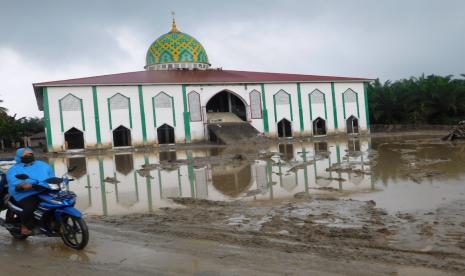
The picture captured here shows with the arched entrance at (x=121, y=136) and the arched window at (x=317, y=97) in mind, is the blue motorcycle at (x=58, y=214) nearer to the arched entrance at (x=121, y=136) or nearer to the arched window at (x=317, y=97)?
the arched entrance at (x=121, y=136)

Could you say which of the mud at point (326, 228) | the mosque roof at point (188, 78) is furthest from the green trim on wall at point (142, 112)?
the mud at point (326, 228)

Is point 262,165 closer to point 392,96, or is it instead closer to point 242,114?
point 242,114

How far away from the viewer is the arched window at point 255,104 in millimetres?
31156

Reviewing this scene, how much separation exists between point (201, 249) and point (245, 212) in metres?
1.82

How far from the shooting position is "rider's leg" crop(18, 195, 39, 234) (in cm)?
486

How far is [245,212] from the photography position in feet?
20.0

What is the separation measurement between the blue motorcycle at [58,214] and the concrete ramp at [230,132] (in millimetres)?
21303

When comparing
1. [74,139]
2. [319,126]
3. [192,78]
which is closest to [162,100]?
[192,78]

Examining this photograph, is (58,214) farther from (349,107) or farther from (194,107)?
(349,107)

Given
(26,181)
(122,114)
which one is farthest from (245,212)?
(122,114)

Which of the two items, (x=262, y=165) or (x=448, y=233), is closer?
(x=448, y=233)

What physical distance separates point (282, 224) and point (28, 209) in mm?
2727

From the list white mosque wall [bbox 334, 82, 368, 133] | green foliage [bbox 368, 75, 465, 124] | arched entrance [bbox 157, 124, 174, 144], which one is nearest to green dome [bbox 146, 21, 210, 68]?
arched entrance [bbox 157, 124, 174, 144]

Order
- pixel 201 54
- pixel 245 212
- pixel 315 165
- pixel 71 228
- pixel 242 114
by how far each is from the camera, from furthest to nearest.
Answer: pixel 201 54 → pixel 242 114 → pixel 315 165 → pixel 245 212 → pixel 71 228
